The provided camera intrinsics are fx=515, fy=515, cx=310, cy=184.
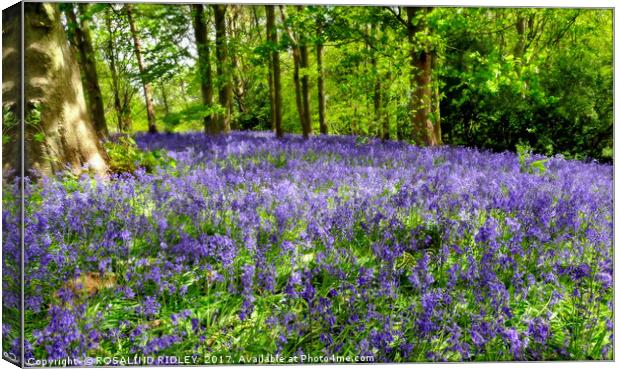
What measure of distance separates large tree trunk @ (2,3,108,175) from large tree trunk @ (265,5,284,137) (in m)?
1.41

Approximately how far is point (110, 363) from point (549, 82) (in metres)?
3.97

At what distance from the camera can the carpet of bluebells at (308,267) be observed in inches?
116

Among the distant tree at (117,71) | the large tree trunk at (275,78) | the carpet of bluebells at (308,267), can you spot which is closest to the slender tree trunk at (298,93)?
the large tree trunk at (275,78)

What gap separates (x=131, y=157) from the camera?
400 cm

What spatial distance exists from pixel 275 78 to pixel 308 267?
1.60 metres

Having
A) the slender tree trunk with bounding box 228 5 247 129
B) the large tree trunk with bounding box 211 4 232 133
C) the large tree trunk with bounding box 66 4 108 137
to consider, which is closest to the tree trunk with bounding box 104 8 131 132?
the large tree trunk with bounding box 66 4 108 137

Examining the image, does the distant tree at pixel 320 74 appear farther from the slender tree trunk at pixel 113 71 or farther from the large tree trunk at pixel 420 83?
the slender tree trunk at pixel 113 71

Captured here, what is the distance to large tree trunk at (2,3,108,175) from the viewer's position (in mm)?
3549

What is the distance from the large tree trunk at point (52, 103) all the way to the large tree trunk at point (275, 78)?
1.41m

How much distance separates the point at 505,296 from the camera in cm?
291

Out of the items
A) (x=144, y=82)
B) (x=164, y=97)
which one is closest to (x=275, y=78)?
(x=164, y=97)

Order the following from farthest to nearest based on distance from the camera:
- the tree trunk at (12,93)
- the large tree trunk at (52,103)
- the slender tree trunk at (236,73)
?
the slender tree trunk at (236,73) → the large tree trunk at (52,103) → the tree trunk at (12,93)

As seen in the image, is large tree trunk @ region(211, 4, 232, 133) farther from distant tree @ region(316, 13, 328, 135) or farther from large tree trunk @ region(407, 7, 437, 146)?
large tree trunk @ region(407, 7, 437, 146)

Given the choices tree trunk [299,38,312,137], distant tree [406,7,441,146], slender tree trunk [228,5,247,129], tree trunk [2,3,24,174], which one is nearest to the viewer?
tree trunk [2,3,24,174]
